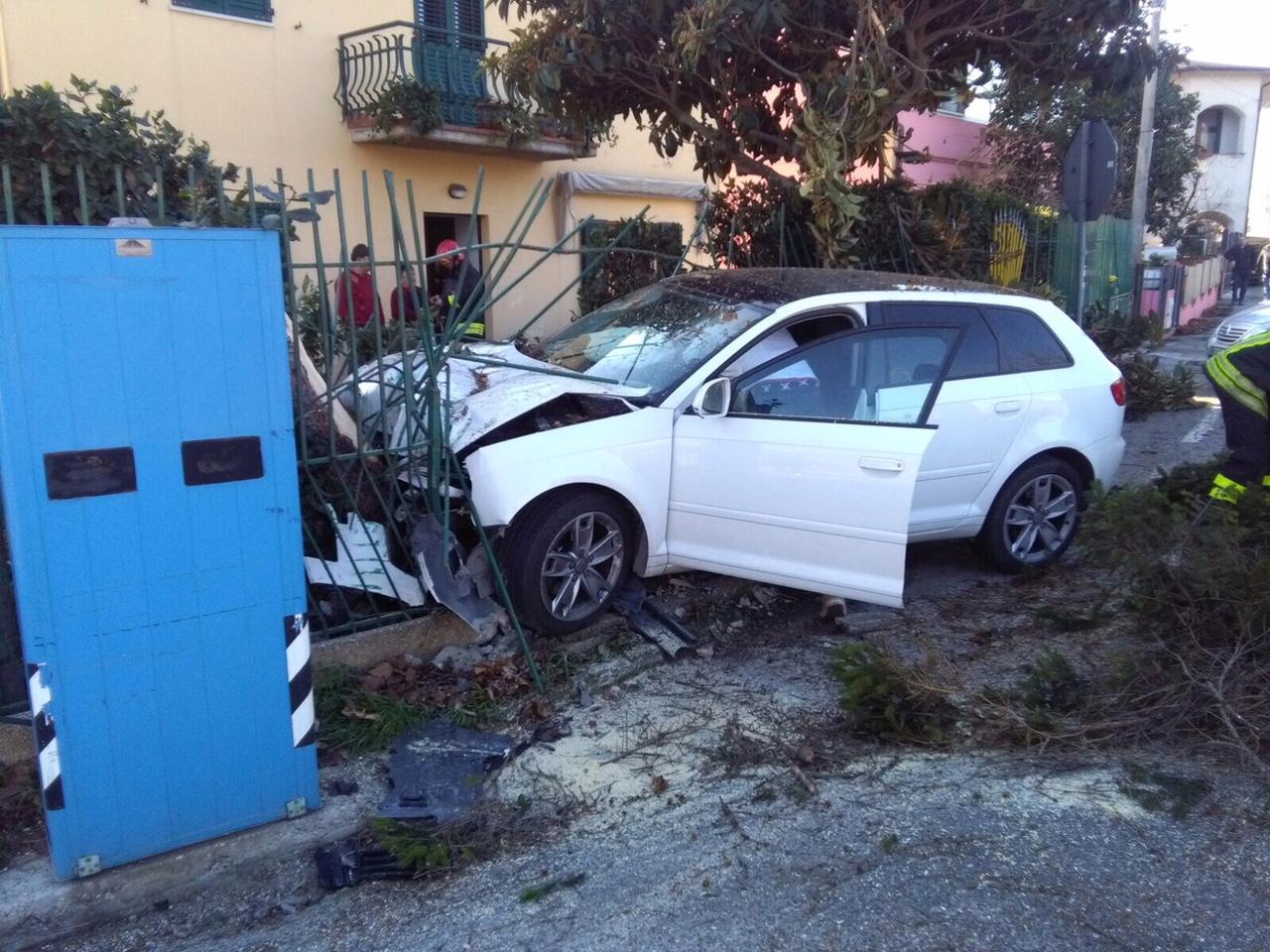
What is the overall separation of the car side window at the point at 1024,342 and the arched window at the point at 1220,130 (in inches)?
1472

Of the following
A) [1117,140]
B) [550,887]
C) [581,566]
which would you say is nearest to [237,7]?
[581,566]

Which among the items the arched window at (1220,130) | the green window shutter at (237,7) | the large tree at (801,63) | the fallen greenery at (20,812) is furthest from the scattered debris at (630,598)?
the arched window at (1220,130)

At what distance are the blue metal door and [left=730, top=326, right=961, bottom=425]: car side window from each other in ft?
7.99

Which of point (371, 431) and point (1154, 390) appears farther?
point (1154, 390)

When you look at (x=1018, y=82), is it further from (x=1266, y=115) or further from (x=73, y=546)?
(x=1266, y=115)

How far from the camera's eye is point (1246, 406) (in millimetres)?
4906

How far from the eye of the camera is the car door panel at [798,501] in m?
5.04

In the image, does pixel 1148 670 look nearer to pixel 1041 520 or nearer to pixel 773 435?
pixel 773 435

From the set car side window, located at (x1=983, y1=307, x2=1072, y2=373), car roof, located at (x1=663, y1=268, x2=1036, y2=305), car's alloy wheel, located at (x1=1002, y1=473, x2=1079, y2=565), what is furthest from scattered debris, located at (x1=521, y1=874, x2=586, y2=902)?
car side window, located at (x1=983, y1=307, x2=1072, y2=373)

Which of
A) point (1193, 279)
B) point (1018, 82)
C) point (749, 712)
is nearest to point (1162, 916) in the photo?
point (749, 712)

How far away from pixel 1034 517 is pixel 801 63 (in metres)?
4.38

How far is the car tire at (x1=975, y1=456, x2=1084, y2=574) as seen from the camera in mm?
6168

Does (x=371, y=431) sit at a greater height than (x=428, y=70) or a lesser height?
lesser

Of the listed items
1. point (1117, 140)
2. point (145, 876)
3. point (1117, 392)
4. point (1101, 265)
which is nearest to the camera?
point (145, 876)
